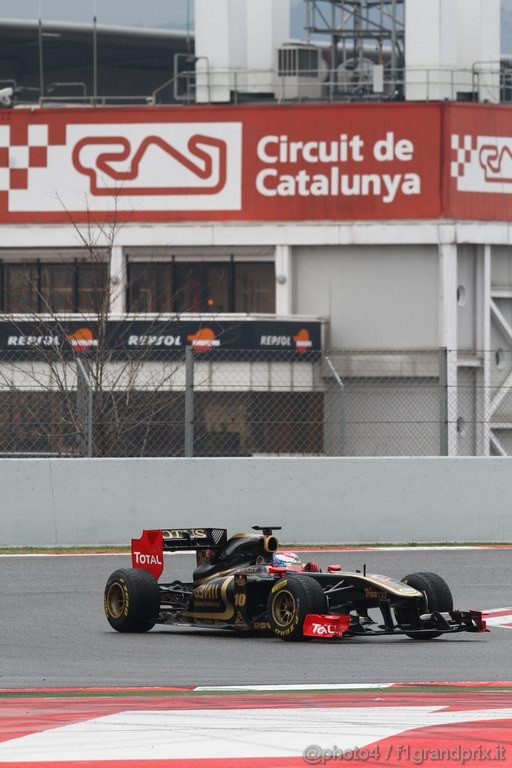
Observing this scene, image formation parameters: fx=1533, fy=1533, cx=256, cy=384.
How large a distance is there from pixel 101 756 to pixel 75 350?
1339 cm

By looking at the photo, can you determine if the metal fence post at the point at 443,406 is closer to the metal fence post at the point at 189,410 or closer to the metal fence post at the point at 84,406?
the metal fence post at the point at 189,410

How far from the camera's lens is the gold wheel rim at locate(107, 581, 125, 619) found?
36.6ft

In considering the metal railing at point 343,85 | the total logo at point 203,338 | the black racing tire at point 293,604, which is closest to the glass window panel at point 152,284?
the total logo at point 203,338

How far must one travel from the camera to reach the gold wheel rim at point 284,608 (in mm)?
10172

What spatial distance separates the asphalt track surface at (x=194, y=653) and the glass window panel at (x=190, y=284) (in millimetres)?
23908

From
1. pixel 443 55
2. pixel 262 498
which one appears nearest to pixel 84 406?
pixel 262 498

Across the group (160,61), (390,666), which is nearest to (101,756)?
(390,666)

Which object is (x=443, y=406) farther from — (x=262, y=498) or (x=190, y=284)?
(x=190, y=284)

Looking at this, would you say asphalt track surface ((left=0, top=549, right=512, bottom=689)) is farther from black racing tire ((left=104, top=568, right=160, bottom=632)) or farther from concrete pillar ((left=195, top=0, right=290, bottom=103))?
concrete pillar ((left=195, top=0, right=290, bottom=103))

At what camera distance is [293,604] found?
10.2 meters

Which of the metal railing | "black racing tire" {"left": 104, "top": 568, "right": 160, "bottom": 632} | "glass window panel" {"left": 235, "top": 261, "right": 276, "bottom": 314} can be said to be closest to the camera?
"black racing tire" {"left": 104, "top": 568, "right": 160, "bottom": 632}

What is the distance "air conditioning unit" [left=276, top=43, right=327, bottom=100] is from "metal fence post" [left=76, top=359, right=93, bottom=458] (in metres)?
21.5

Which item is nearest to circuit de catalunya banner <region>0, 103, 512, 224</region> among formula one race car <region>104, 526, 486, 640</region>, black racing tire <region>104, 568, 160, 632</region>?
formula one race car <region>104, 526, 486, 640</region>

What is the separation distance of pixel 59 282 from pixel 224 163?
5179 millimetres
